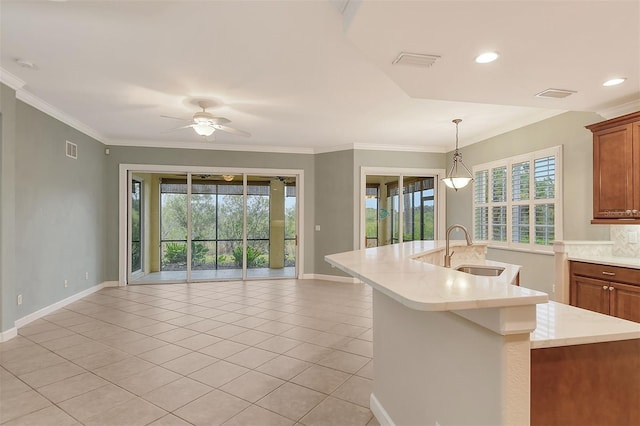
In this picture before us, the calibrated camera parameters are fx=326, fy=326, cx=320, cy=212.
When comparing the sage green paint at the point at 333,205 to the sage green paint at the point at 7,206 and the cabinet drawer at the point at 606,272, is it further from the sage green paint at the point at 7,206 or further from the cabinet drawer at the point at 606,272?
the sage green paint at the point at 7,206

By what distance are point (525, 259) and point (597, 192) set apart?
1604mm

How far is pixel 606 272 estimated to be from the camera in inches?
128

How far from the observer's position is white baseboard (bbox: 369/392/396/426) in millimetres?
1952

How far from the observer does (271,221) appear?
742cm

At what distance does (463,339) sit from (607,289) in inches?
120

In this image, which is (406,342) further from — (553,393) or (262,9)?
(262,9)

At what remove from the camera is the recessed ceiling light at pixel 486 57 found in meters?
2.44

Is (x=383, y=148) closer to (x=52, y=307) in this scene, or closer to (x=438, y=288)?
(x=438, y=288)

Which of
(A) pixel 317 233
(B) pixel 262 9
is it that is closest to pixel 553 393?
(B) pixel 262 9

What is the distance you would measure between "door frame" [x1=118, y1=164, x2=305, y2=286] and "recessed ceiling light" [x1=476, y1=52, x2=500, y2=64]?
15.9ft

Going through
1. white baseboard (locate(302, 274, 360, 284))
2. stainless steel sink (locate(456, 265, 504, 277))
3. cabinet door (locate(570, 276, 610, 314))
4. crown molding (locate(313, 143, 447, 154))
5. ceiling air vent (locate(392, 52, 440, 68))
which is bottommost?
white baseboard (locate(302, 274, 360, 284))

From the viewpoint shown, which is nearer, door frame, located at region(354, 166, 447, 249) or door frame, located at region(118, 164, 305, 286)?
door frame, located at region(118, 164, 305, 286)

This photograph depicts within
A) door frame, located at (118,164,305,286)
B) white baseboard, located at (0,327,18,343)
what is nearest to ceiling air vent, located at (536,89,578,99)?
door frame, located at (118,164,305,286)

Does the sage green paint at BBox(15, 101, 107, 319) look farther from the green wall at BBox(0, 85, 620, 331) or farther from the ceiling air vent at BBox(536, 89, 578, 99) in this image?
the ceiling air vent at BBox(536, 89, 578, 99)
